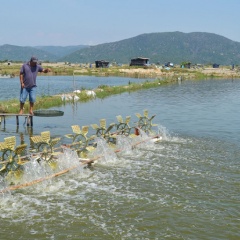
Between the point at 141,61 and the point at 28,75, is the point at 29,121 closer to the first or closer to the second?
the point at 28,75

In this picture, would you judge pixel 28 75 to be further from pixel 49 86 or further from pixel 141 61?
pixel 141 61

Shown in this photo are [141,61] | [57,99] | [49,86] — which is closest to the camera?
[57,99]

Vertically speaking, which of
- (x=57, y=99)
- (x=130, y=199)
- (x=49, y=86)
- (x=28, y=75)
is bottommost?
(x=130, y=199)

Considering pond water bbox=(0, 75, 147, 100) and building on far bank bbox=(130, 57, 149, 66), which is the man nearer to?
pond water bbox=(0, 75, 147, 100)

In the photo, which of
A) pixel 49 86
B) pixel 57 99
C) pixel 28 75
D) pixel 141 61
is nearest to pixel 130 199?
pixel 28 75

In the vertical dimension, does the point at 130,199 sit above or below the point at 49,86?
below

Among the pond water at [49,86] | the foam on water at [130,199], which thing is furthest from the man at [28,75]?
the pond water at [49,86]

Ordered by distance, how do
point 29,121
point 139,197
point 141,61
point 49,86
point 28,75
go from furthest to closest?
point 141,61
point 49,86
point 29,121
point 28,75
point 139,197

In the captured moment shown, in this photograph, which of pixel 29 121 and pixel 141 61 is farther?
pixel 141 61

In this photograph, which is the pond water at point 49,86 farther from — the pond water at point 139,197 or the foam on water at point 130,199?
the foam on water at point 130,199

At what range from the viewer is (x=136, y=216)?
365 inches

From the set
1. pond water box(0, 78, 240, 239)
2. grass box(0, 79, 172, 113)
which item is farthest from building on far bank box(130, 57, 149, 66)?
pond water box(0, 78, 240, 239)

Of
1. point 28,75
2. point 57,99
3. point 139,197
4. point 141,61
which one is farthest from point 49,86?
point 141,61

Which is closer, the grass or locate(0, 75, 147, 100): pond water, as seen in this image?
the grass
